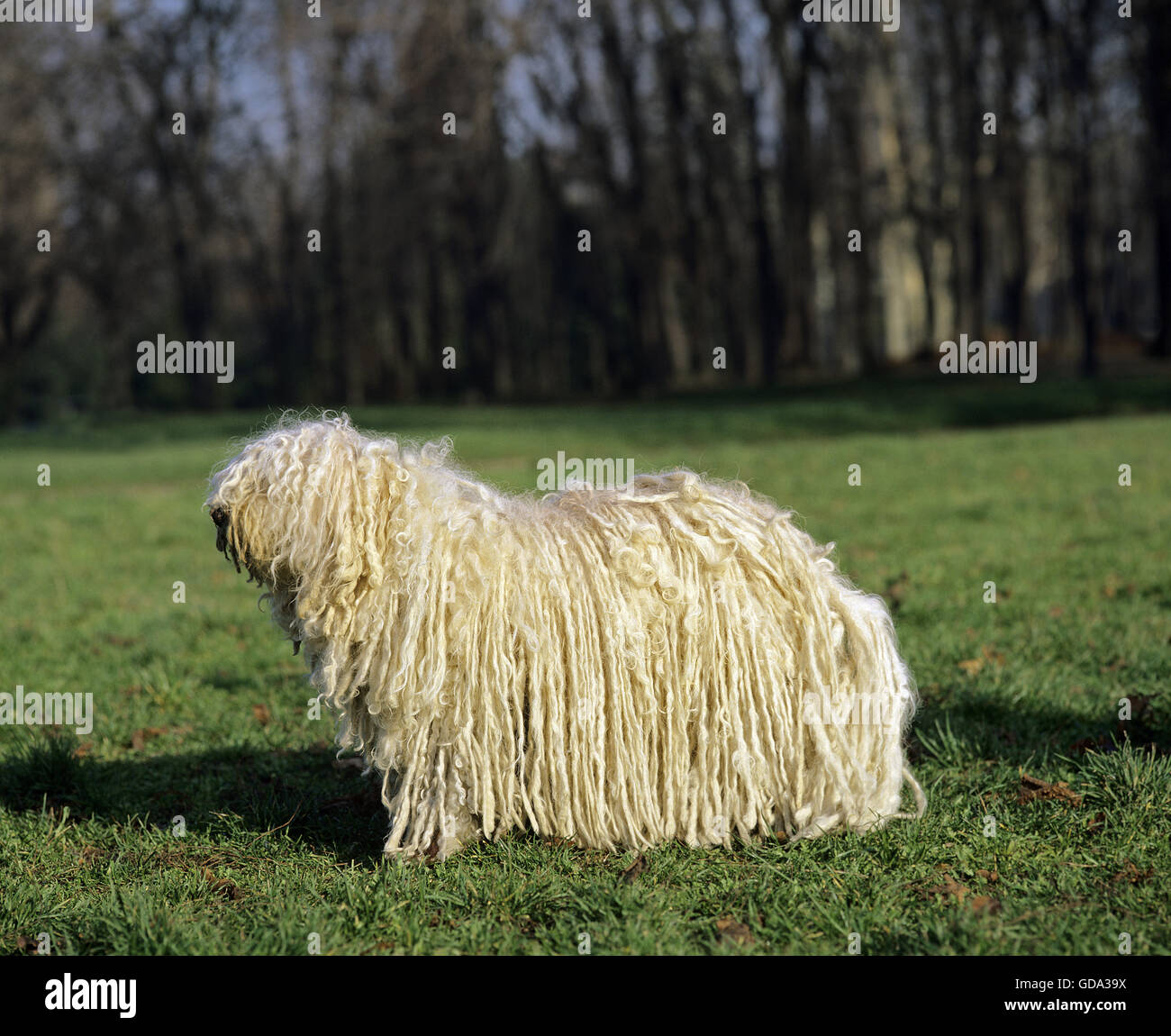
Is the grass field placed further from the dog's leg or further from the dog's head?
the dog's head

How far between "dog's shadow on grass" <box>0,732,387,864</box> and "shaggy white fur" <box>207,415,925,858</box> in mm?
630

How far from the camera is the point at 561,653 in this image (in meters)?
4.48

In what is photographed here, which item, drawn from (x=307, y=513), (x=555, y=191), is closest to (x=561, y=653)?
(x=307, y=513)

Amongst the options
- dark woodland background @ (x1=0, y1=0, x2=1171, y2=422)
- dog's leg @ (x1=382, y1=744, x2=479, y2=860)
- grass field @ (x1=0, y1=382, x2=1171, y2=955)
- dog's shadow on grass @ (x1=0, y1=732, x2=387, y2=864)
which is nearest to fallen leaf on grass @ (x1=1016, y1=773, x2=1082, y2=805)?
grass field @ (x1=0, y1=382, x2=1171, y2=955)

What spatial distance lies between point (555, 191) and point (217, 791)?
39.7 meters

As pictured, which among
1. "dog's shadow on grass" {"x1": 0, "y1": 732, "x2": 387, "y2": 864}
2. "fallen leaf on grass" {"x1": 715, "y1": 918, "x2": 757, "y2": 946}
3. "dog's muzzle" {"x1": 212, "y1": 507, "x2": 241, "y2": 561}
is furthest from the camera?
"dog's shadow on grass" {"x1": 0, "y1": 732, "x2": 387, "y2": 864}

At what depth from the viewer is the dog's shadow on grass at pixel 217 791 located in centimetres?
506

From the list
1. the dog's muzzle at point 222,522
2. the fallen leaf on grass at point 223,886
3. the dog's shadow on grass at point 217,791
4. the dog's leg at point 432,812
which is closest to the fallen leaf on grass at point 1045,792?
the dog's leg at point 432,812

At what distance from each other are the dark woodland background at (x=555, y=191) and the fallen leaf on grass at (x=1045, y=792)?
2936 cm

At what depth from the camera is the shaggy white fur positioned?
4383mm

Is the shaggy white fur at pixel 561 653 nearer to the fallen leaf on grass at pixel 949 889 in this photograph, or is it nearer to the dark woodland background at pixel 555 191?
the fallen leaf on grass at pixel 949 889

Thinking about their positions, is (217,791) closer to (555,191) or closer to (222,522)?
(222,522)
